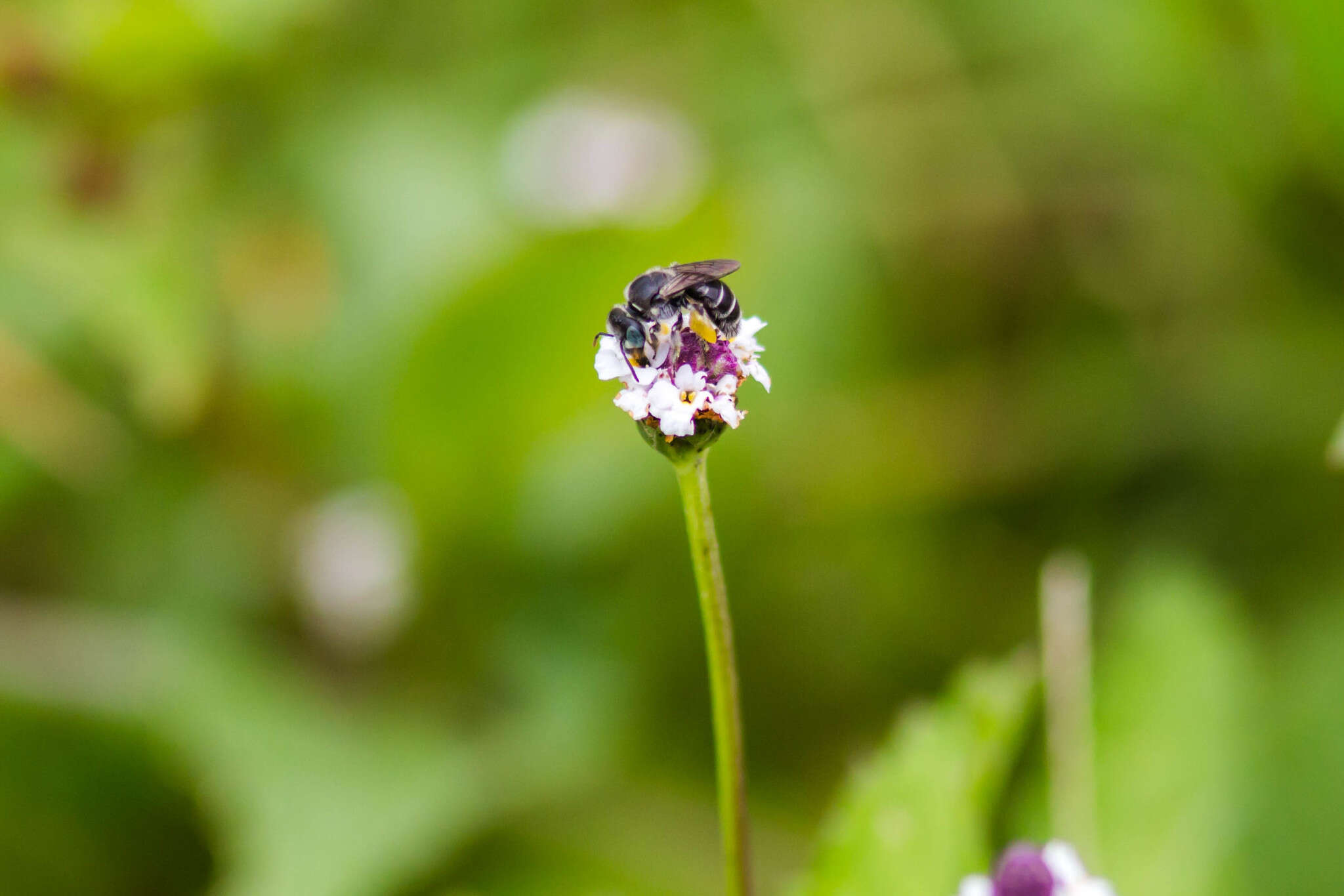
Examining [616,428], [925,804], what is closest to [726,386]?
[925,804]

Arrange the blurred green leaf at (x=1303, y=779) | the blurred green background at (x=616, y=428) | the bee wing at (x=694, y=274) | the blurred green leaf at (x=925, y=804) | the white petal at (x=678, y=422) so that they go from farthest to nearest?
the blurred green background at (x=616, y=428) → the blurred green leaf at (x=1303, y=779) → the blurred green leaf at (x=925, y=804) → the bee wing at (x=694, y=274) → the white petal at (x=678, y=422)

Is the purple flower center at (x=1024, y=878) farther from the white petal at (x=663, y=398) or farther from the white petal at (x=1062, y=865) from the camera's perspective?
the white petal at (x=663, y=398)

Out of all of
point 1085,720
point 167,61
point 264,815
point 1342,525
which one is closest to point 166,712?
point 264,815

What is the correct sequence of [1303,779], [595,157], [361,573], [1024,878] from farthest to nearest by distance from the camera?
[595,157]
[361,573]
[1303,779]
[1024,878]

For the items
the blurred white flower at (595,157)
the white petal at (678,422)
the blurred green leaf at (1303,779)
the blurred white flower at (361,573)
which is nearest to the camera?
the white petal at (678,422)

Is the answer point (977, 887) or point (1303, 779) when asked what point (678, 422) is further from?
point (1303, 779)

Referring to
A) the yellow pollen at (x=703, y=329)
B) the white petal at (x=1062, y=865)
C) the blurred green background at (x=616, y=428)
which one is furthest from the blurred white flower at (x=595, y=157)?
the white petal at (x=1062, y=865)

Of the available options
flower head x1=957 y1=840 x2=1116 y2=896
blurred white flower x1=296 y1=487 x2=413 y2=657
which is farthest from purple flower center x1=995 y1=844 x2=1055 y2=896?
blurred white flower x1=296 y1=487 x2=413 y2=657
